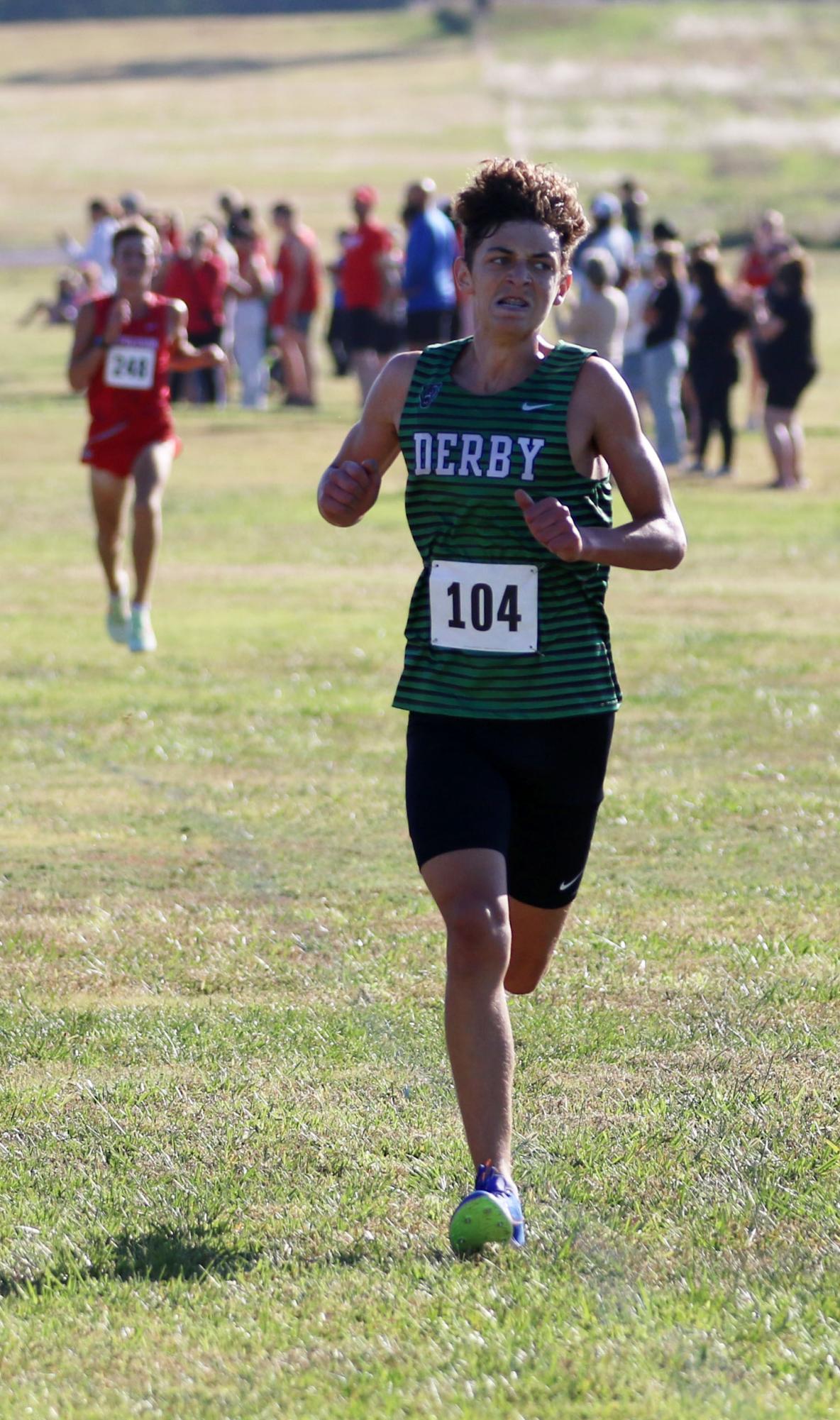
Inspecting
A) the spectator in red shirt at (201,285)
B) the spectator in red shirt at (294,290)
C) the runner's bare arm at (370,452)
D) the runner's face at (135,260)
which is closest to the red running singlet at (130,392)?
the runner's face at (135,260)

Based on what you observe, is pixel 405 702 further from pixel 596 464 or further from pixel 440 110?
pixel 440 110

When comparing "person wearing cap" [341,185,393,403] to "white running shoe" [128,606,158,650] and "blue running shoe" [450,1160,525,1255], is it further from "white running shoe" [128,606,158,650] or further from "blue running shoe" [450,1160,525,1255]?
"blue running shoe" [450,1160,525,1255]

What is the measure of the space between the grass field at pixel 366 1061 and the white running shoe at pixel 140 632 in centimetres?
10

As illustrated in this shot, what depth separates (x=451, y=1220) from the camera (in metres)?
4.20

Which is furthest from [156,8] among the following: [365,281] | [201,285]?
[365,281]

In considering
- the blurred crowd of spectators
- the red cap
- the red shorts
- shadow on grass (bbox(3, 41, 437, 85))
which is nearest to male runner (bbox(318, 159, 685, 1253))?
the red shorts

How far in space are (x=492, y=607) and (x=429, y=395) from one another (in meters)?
0.51

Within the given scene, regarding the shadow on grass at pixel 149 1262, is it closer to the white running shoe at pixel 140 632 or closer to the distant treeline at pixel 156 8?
the white running shoe at pixel 140 632

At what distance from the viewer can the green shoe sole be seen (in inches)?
162

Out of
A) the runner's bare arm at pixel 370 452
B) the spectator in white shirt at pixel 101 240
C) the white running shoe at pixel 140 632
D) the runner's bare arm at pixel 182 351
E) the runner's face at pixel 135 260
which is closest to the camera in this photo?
the runner's bare arm at pixel 370 452

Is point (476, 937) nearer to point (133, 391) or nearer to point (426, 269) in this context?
point (133, 391)

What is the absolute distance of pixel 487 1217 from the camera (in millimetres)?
4121

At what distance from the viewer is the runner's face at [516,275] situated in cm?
Answer: 446

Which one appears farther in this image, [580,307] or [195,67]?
[195,67]
